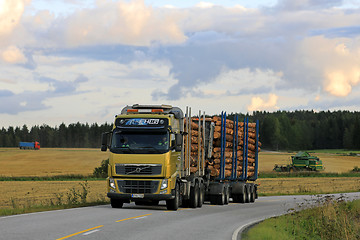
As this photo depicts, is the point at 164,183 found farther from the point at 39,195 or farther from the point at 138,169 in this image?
the point at 39,195

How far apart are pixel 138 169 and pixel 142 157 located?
465 millimetres

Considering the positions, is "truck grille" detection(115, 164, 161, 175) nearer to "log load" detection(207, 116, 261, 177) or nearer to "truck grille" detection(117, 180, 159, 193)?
"truck grille" detection(117, 180, 159, 193)

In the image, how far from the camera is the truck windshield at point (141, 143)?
21.9 metres

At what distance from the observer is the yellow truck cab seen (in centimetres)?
2192

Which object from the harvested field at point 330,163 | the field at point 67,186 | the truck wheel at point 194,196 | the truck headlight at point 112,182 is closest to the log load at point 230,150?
the truck wheel at point 194,196

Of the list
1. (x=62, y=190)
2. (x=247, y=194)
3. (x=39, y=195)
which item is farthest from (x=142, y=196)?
(x=62, y=190)

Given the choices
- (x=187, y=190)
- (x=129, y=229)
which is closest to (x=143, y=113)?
(x=187, y=190)

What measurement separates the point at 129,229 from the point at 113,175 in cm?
665

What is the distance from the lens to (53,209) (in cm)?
2256

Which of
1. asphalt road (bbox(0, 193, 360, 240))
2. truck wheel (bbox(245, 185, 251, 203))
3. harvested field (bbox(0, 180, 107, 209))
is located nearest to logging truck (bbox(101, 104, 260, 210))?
asphalt road (bbox(0, 193, 360, 240))

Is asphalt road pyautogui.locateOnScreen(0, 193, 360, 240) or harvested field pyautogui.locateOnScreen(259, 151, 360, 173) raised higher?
harvested field pyautogui.locateOnScreen(259, 151, 360, 173)

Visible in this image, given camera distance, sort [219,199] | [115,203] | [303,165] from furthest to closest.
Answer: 1. [303,165]
2. [219,199]
3. [115,203]

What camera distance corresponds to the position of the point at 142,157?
861 inches

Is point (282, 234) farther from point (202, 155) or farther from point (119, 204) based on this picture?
point (202, 155)
